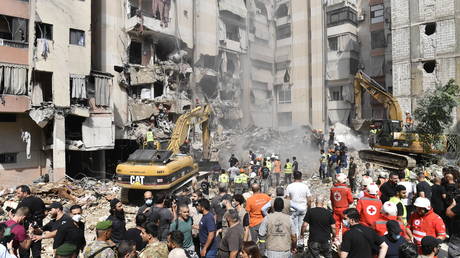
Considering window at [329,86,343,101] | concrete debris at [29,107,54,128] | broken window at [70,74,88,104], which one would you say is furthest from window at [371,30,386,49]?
concrete debris at [29,107,54,128]

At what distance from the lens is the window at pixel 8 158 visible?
659 inches

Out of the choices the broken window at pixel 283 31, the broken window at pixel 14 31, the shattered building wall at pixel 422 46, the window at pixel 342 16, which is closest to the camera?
the broken window at pixel 14 31

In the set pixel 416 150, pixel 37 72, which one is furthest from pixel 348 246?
pixel 37 72

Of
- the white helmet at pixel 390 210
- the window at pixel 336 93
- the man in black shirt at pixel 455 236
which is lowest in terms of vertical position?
the man in black shirt at pixel 455 236

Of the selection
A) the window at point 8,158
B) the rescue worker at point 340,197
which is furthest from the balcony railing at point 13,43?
the rescue worker at point 340,197

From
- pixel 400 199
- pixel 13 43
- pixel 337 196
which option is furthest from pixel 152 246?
pixel 13 43

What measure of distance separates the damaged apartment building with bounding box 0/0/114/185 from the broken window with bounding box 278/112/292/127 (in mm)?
21358

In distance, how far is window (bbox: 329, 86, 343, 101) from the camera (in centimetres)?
3094

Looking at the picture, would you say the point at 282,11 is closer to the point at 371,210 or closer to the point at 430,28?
the point at 430,28

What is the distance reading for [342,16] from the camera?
30.2m

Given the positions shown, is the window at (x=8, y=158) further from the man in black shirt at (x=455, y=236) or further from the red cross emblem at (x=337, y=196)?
the man in black shirt at (x=455, y=236)

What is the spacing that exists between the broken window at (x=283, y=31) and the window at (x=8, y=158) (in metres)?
29.3

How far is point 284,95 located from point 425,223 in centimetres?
3153

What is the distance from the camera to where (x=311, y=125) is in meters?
32.1
